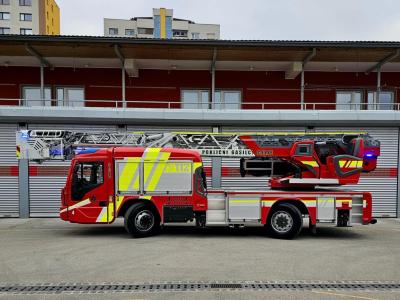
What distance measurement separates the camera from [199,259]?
6945mm

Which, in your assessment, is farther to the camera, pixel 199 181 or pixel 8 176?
pixel 8 176

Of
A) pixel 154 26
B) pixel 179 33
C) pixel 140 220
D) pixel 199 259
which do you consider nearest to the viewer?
pixel 199 259

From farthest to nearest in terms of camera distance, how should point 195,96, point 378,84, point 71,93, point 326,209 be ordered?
point 195,96, point 71,93, point 378,84, point 326,209

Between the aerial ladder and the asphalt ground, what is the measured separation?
1980mm

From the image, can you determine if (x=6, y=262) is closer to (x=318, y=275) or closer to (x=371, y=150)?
(x=318, y=275)

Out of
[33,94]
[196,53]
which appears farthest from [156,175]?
[33,94]

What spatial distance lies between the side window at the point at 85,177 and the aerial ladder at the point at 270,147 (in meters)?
0.72

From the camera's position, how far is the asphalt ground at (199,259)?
562 centimetres

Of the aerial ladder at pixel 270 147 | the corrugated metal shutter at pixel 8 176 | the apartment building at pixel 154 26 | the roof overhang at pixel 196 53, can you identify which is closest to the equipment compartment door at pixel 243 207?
the aerial ladder at pixel 270 147

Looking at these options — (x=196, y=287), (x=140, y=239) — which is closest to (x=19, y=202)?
(x=140, y=239)

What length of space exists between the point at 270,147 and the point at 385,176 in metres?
7.63

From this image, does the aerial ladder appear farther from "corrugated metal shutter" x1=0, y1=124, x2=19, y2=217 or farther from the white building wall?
the white building wall

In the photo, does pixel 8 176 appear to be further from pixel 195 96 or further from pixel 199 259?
pixel 199 259

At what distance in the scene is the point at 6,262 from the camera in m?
6.77
